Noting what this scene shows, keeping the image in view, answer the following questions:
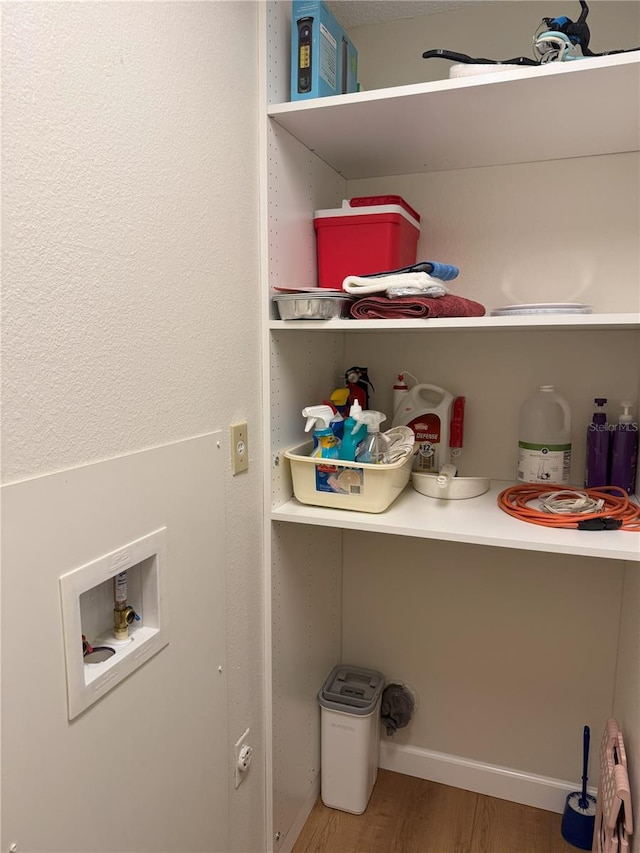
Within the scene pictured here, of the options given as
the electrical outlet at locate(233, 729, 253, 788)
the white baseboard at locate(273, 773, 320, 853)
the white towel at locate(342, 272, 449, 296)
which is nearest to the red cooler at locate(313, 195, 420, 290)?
the white towel at locate(342, 272, 449, 296)

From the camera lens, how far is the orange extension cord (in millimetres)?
1214

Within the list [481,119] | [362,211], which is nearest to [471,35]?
[481,119]

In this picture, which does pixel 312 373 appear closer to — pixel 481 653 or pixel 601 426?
pixel 601 426

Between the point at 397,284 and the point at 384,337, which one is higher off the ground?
the point at 397,284

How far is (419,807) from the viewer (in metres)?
1.74

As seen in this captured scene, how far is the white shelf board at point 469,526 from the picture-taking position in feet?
3.72

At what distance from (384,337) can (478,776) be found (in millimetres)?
1416

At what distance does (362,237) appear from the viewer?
1432 mm

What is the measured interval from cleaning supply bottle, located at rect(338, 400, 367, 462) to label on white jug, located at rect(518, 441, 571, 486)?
474mm

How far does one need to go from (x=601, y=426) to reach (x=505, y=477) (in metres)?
0.31

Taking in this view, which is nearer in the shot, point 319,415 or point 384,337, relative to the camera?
point 319,415

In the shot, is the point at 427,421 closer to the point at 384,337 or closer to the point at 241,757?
the point at 384,337

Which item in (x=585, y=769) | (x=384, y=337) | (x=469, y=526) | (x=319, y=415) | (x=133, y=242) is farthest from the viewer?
(x=384, y=337)

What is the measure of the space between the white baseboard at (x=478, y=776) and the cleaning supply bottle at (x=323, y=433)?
3.74 feet
